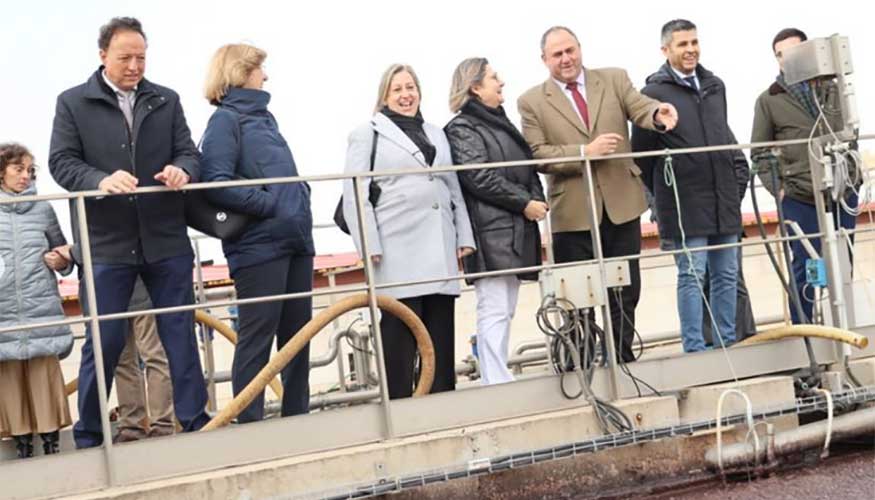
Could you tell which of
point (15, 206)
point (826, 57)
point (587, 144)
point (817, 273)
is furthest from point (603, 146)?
point (15, 206)

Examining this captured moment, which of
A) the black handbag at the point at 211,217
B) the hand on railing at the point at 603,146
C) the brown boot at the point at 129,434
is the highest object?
the hand on railing at the point at 603,146

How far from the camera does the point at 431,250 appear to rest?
6.94m

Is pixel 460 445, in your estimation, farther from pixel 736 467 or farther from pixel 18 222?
pixel 18 222

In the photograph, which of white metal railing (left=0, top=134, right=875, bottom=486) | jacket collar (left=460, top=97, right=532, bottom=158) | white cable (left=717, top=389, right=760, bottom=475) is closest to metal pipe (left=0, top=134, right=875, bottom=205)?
white metal railing (left=0, top=134, right=875, bottom=486)

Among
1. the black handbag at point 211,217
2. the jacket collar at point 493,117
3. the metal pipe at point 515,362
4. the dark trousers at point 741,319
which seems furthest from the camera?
the metal pipe at point 515,362

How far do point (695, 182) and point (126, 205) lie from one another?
289 cm

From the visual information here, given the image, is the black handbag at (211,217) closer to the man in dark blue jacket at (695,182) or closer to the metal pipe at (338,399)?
the metal pipe at (338,399)

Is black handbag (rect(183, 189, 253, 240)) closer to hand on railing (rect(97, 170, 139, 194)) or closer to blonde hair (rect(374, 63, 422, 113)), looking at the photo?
hand on railing (rect(97, 170, 139, 194))

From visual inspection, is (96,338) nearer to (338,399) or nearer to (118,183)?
(118,183)

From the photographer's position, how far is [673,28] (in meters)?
7.92

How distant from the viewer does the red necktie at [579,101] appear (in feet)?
24.7

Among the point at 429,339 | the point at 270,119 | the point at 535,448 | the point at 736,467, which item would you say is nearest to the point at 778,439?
the point at 736,467

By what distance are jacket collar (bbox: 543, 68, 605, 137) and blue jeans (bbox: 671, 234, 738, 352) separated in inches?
30.2

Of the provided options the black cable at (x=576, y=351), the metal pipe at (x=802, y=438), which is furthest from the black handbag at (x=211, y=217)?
the metal pipe at (x=802, y=438)
